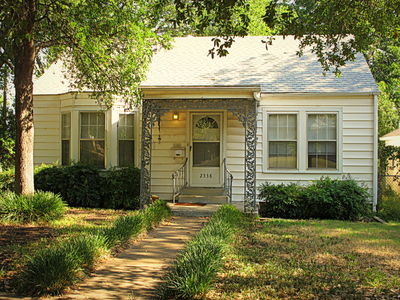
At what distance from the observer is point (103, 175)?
13.2 metres

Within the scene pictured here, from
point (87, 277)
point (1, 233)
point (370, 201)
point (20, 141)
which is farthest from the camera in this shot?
point (370, 201)

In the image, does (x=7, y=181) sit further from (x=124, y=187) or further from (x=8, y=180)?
(x=124, y=187)

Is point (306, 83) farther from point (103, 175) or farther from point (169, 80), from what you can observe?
point (103, 175)

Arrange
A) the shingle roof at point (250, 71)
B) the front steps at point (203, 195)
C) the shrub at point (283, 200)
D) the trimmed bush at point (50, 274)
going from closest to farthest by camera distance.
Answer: the trimmed bush at point (50, 274) < the shrub at point (283, 200) < the front steps at point (203, 195) < the shingle roof at point (250, 71)

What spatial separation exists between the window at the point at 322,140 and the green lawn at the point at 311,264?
325 centimetres

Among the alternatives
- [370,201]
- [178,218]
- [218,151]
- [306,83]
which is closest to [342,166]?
[370,201]

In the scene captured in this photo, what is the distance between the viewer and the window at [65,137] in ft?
46.0

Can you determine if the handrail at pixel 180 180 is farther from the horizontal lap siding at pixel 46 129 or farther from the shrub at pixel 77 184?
the horizontal lap siding at pixel 46 129

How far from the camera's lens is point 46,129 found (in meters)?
14.2

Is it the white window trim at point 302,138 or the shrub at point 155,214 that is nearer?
the shrub at point 155,214

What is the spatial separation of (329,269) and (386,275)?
0.76 meters

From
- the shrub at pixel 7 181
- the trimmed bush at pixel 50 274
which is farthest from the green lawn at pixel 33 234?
the shrub at pixel 7 181

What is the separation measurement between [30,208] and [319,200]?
7406mm

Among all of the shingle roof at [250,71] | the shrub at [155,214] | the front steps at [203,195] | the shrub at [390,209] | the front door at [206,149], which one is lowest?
the shrub at [390,209]
